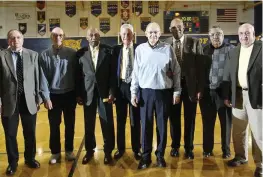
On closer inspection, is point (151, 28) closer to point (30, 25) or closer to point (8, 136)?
point (8, 136)

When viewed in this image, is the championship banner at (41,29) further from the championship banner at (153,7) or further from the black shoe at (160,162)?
the black shoe at (160,162)

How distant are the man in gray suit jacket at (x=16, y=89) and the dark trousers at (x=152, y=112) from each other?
107cm

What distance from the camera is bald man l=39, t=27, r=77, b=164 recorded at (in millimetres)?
3033

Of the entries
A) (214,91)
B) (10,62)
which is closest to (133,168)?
(214,91)

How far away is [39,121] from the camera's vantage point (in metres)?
5.36

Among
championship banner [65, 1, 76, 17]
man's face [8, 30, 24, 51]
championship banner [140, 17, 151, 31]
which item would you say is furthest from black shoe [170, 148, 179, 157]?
championship banner [65, 1, 76, 17]

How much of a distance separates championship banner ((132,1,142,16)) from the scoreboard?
1048mm

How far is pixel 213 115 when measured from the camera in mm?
3268

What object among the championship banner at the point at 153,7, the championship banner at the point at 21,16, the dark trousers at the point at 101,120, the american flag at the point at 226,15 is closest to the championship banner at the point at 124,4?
the championship banner at the point at 153,7

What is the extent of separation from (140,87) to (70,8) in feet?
33.1

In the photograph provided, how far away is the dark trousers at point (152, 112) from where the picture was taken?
291 centimetres

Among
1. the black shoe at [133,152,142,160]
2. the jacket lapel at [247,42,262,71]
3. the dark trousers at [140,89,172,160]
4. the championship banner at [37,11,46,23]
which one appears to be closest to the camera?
the jacket lapel at [247,42,262,71]

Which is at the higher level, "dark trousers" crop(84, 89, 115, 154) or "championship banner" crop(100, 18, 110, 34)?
"championship banner" crop(100, 18, 110, 34)

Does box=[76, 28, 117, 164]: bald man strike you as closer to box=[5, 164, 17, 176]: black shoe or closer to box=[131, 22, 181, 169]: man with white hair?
box=[131, 22, 181, 169]: man with white hair
